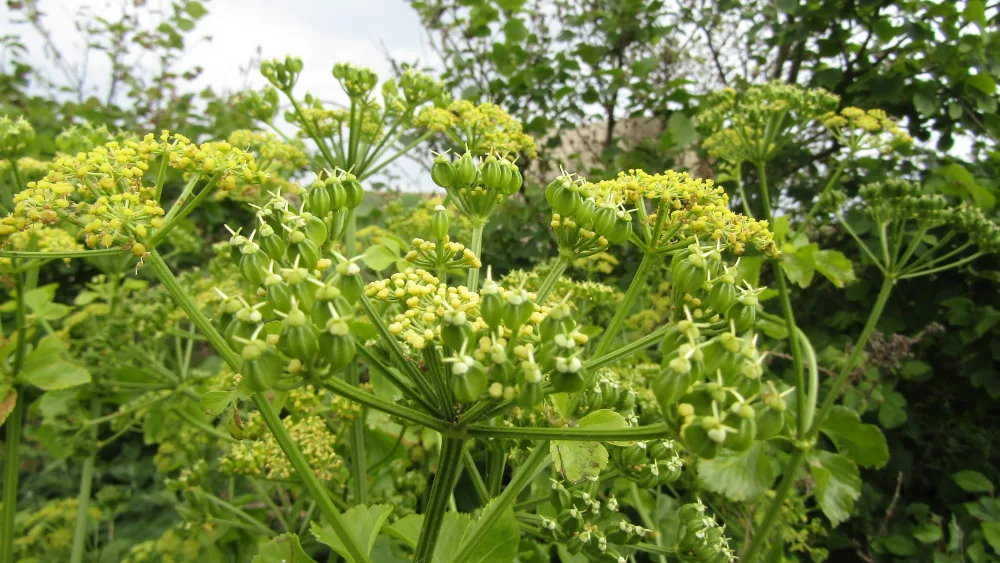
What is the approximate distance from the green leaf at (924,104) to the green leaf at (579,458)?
3.38 meters

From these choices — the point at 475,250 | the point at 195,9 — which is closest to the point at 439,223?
the point at 475,250

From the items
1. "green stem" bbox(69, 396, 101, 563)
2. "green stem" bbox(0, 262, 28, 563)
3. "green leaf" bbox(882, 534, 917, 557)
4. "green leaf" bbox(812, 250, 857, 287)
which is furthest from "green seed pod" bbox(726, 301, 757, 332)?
"green stem" bbox(69, 396, 101, 563)

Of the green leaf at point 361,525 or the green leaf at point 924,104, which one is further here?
the green leaf at point 924,104

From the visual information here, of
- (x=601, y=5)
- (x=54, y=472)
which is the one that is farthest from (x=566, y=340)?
(x=54, y=472)

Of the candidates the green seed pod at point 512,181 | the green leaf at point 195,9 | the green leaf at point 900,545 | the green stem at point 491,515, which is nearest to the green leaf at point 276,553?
the green stem at point 491,515

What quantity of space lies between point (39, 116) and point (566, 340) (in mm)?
5079

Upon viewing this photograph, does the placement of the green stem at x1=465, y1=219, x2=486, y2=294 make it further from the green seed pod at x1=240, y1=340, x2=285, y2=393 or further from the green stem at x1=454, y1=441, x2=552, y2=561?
the green seed pod at x1=240, y1=340, x2=285, y2=393

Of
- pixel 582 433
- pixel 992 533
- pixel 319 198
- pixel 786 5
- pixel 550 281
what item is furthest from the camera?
pixel 786 5

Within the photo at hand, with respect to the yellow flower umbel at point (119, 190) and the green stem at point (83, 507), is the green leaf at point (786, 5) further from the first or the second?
the green stem at point (83, 507)

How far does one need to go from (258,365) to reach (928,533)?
3.21 m

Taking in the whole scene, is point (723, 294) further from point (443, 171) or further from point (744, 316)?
point (443, 171)

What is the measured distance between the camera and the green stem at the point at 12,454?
1.95 metres

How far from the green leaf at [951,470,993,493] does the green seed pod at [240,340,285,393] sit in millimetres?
3362

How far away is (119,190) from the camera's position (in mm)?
1374
